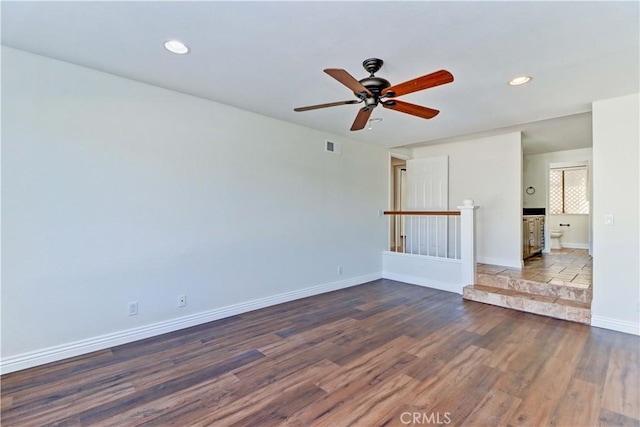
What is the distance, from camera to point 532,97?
3182 mm

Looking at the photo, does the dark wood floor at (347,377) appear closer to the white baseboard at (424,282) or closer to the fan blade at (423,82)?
the white baseboard at (424,282)

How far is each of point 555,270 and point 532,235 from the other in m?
1.36

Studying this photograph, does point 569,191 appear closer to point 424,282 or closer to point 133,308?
point 424,282

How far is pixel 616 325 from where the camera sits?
3172mm

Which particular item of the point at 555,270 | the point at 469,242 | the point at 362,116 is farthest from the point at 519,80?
the point at 555,270

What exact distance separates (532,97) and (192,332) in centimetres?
434

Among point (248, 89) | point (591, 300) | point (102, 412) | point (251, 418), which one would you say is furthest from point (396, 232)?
point (102, 412)

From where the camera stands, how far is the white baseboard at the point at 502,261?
195 inches

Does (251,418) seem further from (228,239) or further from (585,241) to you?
(585,241)

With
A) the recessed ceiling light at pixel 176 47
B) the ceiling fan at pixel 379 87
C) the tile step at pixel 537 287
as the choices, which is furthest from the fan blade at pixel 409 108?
the tile step at pixel 537 287

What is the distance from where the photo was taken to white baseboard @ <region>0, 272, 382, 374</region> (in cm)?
240

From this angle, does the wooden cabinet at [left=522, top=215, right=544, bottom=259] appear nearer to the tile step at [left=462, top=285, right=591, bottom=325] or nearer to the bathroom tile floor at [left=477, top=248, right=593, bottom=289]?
the bathroom tile floor at [left=477, top=248, right=593, bottom=289]

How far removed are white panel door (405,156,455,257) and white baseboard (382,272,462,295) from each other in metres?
0.57

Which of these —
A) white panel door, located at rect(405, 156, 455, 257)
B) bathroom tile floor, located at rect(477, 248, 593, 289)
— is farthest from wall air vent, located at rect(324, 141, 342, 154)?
bathroom tile floor, located at rect(477, 248, 593, 289)
